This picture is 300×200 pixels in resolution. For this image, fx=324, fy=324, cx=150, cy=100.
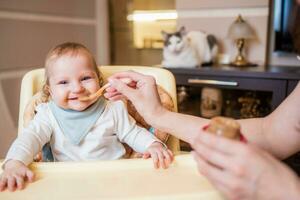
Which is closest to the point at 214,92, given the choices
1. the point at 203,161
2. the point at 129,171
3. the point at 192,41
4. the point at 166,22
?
the point at 192,41

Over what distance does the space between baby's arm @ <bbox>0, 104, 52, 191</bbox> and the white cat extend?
52.3 inches

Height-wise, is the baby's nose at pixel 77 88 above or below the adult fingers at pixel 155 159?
above

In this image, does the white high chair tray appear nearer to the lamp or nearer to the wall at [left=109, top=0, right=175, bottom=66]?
the lamp

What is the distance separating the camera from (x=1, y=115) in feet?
6.36

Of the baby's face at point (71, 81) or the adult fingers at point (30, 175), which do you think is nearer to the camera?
the adult fingers at point (30, 175)

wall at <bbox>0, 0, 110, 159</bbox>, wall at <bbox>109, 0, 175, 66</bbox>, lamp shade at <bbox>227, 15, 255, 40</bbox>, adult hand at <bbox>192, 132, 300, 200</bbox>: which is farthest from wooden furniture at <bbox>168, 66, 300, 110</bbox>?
adult hand at <bbox>192, 132, 300, 200</bbox>

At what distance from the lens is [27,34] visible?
213 centimetres

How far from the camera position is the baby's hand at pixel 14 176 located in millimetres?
664

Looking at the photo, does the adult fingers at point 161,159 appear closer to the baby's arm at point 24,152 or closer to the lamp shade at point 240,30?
the baby's arm at point 24,152

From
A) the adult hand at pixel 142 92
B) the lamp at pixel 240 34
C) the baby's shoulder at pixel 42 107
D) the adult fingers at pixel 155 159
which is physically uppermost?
the lamp at pixel 240 34

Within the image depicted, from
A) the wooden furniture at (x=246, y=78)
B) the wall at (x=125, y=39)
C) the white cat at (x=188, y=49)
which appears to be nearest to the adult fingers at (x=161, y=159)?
the wooden furniture at (x=246, y=78)

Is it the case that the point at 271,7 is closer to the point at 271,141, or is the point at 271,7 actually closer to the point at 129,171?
the point at 271,141

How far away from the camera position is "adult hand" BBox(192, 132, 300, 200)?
472 mm

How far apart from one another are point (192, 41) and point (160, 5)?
0.86 metres
